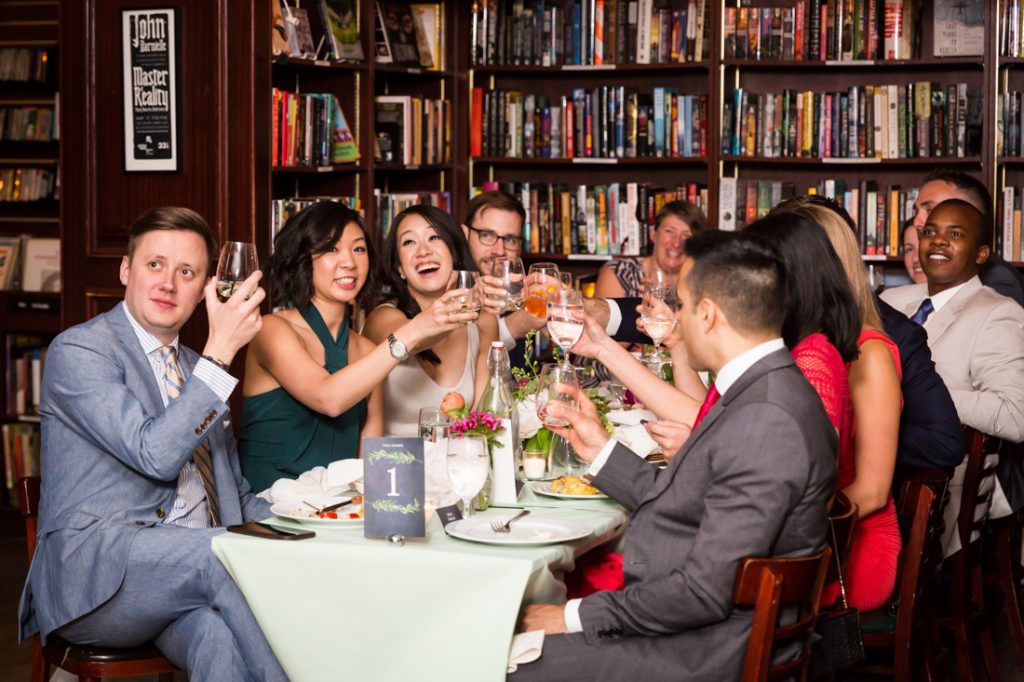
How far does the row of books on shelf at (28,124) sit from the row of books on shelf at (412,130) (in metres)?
1.74

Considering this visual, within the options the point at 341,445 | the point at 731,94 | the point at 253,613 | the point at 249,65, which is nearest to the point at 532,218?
the point at 731,94

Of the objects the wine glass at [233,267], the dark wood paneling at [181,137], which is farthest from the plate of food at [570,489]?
the dark wood paneling at [181,137]

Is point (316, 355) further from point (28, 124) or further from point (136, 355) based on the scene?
point (28, 124)

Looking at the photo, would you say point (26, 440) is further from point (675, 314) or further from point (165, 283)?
point (675, 314)

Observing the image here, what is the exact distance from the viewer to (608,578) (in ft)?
8.60

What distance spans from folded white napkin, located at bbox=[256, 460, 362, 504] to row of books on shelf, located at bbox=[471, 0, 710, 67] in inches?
147

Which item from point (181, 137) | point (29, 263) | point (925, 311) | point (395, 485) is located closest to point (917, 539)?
point (395, 485)

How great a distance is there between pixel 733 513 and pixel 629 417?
1.44 metres

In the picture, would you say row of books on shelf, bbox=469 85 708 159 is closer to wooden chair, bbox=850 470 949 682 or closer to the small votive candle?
wooden chair, bbox=850 470 949 682

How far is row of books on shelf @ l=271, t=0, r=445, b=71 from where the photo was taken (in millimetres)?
4848

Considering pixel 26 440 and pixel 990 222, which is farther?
pixel 26 440

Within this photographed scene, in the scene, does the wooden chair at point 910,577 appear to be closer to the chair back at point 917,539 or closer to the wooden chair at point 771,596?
the chair back at point 917,539

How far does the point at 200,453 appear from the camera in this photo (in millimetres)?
2621

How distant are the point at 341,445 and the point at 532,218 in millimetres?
3126
